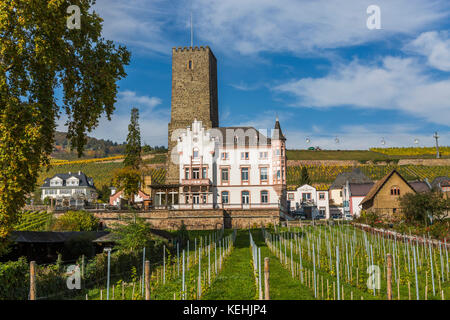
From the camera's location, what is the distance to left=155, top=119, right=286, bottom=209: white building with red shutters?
54.0 meters

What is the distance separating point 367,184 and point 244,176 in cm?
2209

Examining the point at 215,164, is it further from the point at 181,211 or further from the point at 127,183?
the point at 127,183

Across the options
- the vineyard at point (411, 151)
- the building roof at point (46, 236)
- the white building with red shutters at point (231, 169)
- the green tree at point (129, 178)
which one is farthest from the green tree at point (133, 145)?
the vineyard at point (411, 151)

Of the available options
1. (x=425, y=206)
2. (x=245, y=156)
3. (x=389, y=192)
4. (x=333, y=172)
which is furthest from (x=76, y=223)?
(x=333, y=172)

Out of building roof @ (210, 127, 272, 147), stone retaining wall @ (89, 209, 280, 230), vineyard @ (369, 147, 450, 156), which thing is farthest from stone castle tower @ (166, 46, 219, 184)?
vineyard @ (369, 147, 450, 156)

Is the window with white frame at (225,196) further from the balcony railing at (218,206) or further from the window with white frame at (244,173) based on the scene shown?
the balcony railing at (218,206)

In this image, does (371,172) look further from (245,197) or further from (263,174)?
(245,197)

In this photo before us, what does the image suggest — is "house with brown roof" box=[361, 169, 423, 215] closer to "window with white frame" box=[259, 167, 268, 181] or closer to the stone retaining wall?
the stone retaining wall

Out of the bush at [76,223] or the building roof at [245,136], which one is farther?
the building roof at [245,136]

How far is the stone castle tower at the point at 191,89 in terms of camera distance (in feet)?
210

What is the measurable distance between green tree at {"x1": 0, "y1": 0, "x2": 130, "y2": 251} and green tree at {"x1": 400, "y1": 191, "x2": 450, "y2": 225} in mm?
29691

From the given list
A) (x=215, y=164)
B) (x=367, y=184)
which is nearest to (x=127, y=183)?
(x=215, y=164)

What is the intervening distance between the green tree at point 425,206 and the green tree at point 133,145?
136ft
